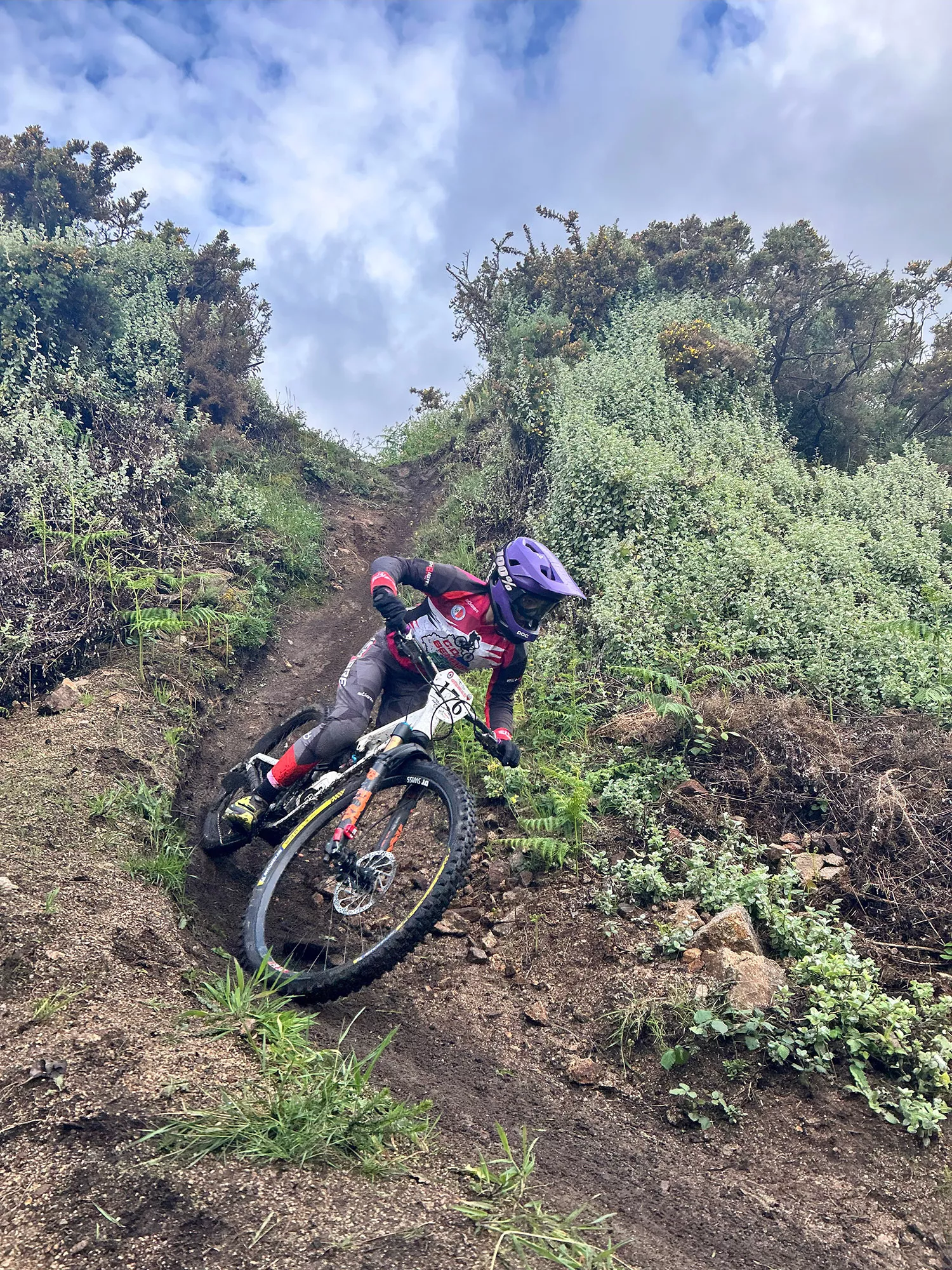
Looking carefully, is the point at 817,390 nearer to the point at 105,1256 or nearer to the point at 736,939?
the point at 736,939

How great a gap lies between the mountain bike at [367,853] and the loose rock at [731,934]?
1.60 meters

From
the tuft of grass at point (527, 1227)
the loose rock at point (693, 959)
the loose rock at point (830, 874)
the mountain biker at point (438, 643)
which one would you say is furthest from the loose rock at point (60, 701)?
the loose rock at point (830, 874)

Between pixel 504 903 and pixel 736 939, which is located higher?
pixel 736 939

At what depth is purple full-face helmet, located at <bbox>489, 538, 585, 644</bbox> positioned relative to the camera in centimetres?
521

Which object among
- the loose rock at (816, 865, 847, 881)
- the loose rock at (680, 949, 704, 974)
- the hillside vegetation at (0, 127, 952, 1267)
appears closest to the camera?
the hillside vegetation at (0, 127, 952, 1267)

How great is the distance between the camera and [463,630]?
572 centimetres

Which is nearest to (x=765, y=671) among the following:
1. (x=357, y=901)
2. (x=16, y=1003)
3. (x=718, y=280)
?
(x=357, y=901)

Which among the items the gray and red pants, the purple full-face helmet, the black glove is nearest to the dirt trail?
the gray and red pants

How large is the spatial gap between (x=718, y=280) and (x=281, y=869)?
1530 centimetres

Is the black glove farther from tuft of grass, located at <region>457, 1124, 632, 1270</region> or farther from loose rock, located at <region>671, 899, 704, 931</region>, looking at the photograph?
tuft of grass, located at <region>457, 1124, 632, 1270</region>

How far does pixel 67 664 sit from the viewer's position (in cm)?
693

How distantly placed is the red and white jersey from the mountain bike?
0.47 m

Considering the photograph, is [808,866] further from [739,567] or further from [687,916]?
[739,567]

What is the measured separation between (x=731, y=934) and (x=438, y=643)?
2.79 meters
